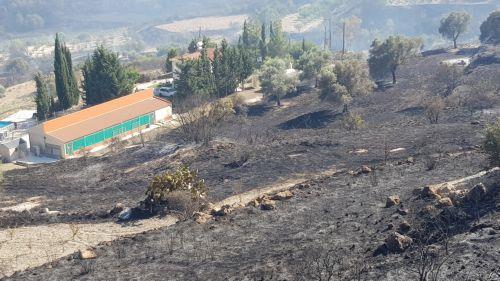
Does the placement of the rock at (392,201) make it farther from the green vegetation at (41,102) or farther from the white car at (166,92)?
the green vegetation at (41,102)

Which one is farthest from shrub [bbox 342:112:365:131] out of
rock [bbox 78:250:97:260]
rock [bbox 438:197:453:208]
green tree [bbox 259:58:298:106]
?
rock [bbox 78:250:97:260]

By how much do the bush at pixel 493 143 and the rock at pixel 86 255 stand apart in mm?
22300

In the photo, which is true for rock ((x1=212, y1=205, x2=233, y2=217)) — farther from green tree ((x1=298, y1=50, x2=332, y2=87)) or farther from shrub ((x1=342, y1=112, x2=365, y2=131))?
green tree ((x1=298, y1=50, x2=332, y2=87))

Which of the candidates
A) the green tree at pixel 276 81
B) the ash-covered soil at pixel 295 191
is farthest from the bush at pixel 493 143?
the green tree at pixel 276 81

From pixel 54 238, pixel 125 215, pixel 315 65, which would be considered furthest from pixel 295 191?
pixel 315 65

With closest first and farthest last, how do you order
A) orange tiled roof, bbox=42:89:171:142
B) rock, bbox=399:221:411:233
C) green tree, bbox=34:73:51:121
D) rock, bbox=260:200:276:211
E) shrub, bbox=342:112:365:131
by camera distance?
rock, bbox=399:221:411:233 < rock, bbox=260:200:276:211 < shrub, bbox=342:112:365:131 < orange tiled roof, bbox=42:89:171:142 < green tree, bbox=34:73:51:121

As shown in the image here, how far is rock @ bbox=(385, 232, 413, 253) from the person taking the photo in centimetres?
2511

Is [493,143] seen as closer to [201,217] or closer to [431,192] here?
[431,192]

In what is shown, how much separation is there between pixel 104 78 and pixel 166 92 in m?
9.72

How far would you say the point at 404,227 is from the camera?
89.6 ft

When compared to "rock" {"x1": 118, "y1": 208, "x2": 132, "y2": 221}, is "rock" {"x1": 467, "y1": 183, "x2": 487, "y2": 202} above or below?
above

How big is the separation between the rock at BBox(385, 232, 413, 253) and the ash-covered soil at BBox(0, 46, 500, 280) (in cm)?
72

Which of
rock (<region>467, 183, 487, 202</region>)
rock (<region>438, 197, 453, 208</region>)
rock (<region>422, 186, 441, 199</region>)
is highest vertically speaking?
rock (<region>467, 183, 487, 202</region>)

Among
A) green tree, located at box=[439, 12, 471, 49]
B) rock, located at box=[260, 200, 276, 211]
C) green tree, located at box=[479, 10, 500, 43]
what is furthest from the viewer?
green tree, located at box=[439, 12, 471, 49]
